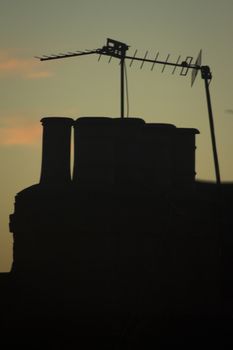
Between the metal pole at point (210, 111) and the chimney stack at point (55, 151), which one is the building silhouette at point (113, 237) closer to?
the chimney stack at point (55, 151)

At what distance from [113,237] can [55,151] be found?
185 inches

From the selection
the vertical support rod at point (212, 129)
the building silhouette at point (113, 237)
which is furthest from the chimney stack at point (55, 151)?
the vertical support rod at point (212, 129)

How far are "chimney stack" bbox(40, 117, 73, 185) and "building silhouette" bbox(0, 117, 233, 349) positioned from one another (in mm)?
43

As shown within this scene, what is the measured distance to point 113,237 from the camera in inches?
1237

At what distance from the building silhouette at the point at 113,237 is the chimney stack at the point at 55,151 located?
0.14ft

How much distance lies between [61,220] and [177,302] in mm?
5777

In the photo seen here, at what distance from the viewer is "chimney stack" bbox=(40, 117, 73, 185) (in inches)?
1310

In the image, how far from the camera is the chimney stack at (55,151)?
109 feet

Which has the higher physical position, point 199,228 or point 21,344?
point 199,228

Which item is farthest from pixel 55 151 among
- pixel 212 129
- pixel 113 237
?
pixel 212 129

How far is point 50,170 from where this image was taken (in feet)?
109

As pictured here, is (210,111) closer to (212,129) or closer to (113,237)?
(212,129)

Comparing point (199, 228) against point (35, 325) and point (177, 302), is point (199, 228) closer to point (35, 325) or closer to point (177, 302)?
point (177, 302)

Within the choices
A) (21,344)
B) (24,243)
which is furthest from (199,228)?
(21,344)
